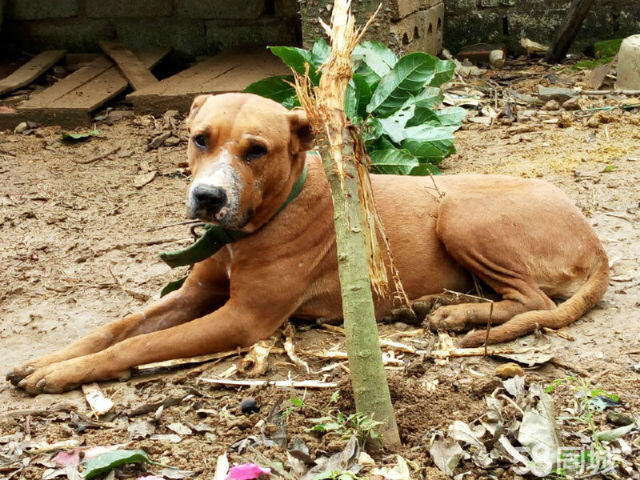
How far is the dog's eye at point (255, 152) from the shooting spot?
3928 millimetres

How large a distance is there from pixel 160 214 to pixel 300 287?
2.50 meters

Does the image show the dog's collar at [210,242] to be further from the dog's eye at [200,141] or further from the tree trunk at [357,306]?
the tree trunk at [357,306]

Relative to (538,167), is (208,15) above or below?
above

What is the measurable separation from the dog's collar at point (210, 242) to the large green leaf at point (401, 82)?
2.39 m

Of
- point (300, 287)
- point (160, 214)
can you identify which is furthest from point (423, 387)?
point (160, 214)

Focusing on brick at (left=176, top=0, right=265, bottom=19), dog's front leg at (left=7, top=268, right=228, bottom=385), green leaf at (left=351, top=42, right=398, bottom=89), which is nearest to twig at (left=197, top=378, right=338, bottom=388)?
dog's front leg at (left=7, top=268, right=228, bottom=385)

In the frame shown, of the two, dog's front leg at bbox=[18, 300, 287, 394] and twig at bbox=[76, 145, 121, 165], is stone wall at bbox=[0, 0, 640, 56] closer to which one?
twig at bbox=[76, 145, 121, 165]

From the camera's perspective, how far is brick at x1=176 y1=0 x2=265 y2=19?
9.84 meters

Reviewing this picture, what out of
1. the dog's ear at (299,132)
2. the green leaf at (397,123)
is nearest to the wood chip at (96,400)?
the dog's ear at (299,132)

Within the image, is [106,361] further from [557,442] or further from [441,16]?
[441,16]

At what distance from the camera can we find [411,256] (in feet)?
14.6

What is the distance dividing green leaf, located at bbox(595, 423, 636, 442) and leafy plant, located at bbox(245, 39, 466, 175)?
130 inches

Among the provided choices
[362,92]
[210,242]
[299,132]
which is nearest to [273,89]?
[362,92]

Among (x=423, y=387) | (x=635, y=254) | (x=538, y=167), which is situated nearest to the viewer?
(x=423, y=387)
